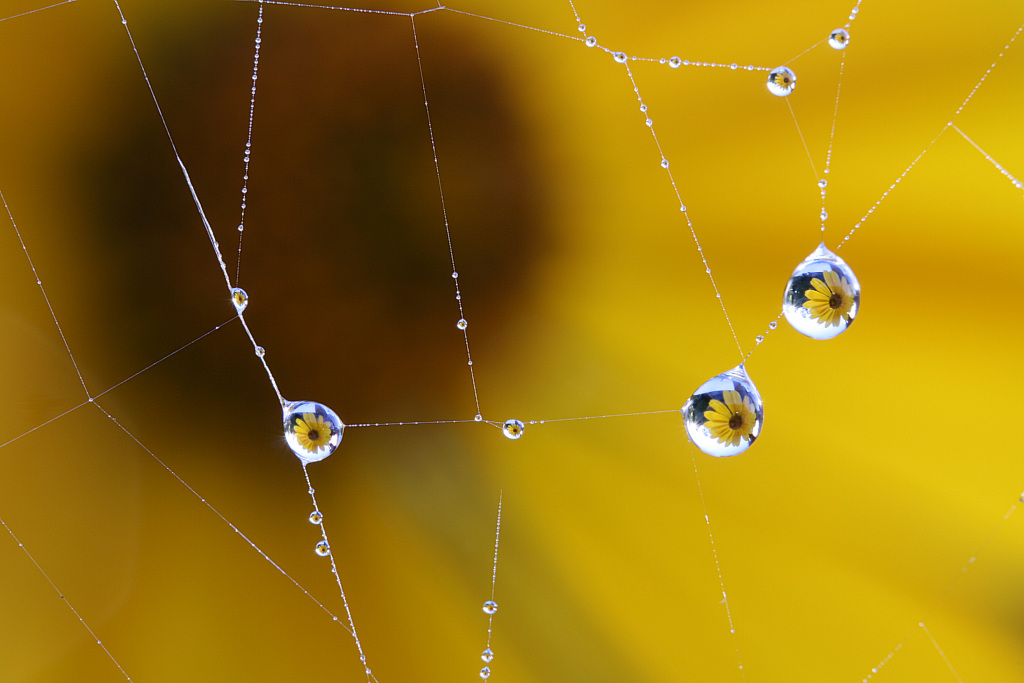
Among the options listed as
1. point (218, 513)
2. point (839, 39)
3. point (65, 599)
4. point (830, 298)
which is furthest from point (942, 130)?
point (65, 599)

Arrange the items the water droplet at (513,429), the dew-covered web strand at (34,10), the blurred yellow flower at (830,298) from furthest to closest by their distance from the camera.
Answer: the water droplet at (513,429) < the dew-covered web strand at (34,10) < the blurred yellow flower at (830,298)

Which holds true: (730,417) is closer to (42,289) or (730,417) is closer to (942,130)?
(942,130)

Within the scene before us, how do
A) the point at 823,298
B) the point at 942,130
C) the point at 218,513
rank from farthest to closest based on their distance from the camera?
the point at 218,513, the point at 942,130, the point at 823,298

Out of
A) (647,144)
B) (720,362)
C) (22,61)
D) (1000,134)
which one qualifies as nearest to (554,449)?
(720,362)

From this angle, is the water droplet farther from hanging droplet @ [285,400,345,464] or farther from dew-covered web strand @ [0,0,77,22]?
dew-covered web strand @ [0,0,77,22]

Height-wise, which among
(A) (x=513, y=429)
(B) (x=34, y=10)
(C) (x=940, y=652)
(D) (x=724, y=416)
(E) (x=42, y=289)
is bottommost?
(C) (x=940, y=652)

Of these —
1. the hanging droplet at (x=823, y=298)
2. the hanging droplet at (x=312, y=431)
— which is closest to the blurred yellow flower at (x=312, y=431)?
the hanging droplet at (x=312, y=431)

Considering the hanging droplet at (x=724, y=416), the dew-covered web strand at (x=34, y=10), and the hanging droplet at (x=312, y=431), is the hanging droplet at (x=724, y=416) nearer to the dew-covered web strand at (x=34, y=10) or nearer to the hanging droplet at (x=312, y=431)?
the hanging droplet at (x=312, y=431)
